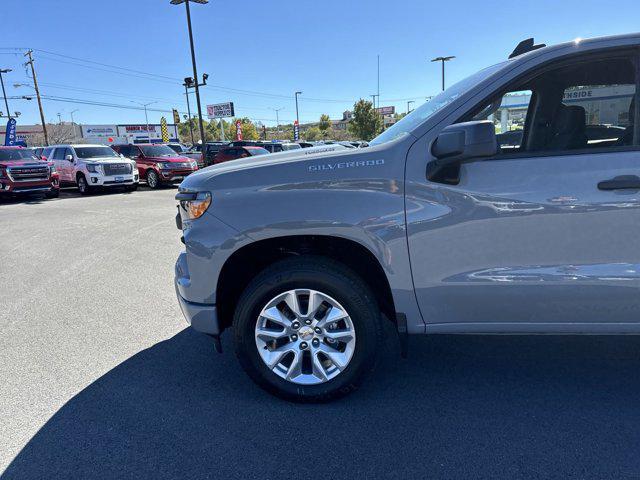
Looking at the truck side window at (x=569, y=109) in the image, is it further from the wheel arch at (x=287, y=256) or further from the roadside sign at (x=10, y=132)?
the roadside sign at (x=10, y=132)

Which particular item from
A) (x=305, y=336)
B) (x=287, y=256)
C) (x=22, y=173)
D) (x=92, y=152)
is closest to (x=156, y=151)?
(x=92, y=152)

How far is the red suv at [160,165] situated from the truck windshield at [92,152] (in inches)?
55.8

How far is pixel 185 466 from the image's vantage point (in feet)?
7.66

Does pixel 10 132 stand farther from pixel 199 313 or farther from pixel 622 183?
pixel 622 183

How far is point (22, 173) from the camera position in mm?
14852

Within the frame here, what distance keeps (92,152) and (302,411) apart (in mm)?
17482

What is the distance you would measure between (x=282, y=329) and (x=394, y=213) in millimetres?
983

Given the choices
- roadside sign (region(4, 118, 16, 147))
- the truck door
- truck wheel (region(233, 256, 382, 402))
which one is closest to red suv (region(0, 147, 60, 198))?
truck wheel (region(233, 256, 382, 402))

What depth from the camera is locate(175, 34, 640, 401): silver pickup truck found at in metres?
2.41

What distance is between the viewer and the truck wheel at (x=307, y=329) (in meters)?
2.67

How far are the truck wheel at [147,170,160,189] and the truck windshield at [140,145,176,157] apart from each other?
88 cm

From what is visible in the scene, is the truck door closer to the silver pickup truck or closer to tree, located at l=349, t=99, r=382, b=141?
the silver pickup truck

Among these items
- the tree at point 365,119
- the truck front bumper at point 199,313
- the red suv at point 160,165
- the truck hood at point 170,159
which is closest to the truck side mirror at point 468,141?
the truck front bumper at point 199,313

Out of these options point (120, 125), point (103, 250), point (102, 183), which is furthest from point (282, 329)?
point (120, 125)
